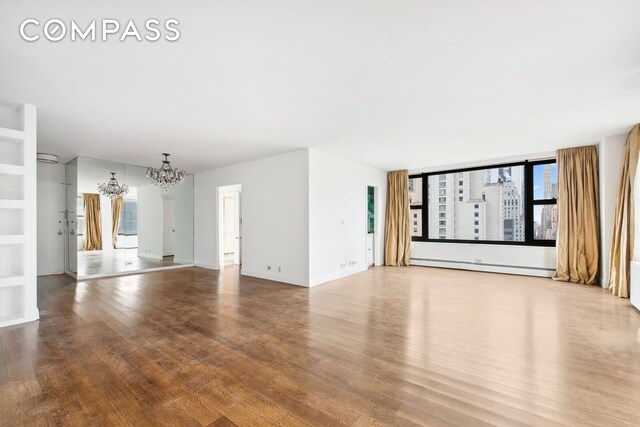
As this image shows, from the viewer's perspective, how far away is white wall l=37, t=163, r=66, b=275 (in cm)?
633

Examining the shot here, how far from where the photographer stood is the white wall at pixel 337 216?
17.3 feet

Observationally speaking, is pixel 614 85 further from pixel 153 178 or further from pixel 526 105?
pixel 153 178

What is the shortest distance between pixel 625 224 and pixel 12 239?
844 centimetres

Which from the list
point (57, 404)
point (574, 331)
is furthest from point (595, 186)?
point (57, 404)

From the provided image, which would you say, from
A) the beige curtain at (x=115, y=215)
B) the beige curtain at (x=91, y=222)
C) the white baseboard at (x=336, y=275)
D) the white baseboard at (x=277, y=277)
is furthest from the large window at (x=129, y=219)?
the white baseboard at (x=336, y=275)

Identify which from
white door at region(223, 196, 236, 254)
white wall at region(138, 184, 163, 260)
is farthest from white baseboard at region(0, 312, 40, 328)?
white door at region(223, 196, 236, 254)

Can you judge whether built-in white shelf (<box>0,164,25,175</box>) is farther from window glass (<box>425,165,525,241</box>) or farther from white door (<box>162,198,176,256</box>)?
window glass (<box>425,165,525,241</box>)

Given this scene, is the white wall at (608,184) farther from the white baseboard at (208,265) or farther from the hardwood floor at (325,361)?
the white baseboard at (208,265)

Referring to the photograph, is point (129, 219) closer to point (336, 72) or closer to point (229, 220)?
point (229, 220)

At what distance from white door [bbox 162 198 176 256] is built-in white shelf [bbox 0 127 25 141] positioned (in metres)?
4.61

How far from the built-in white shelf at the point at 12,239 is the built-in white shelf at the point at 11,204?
332 millimetres

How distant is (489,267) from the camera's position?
6.40 meters

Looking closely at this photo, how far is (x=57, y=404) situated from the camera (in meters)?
1.82

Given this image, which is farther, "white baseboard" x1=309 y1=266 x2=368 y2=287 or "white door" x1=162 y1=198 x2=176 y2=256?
"white door" x1=162 y1=198 x2=176 y2=256
